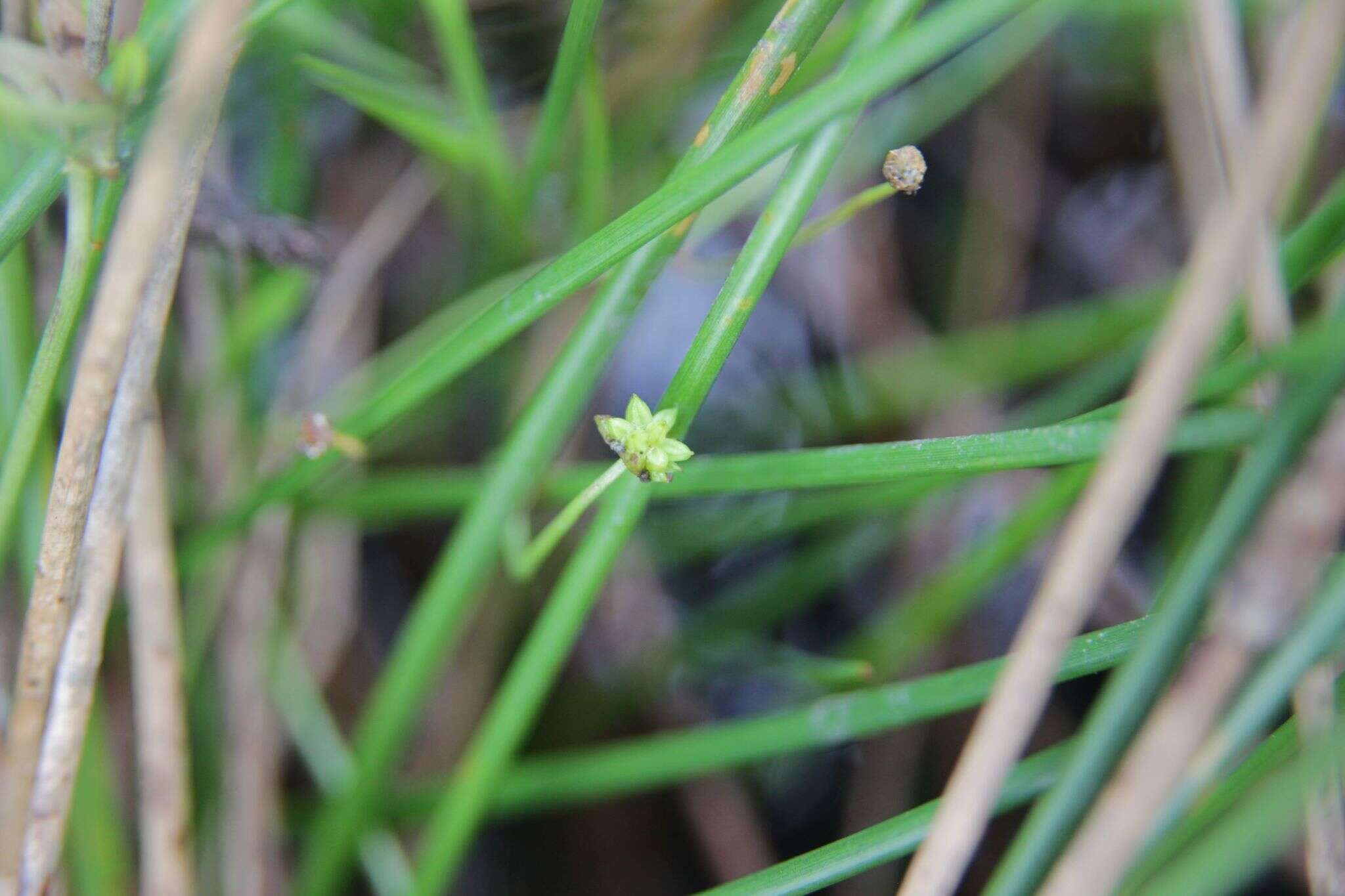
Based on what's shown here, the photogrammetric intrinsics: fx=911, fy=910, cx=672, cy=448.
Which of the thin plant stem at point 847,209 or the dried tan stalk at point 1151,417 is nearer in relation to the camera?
the dried tan stalk at point 1151,417

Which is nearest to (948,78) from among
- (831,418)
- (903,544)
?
(831,418)

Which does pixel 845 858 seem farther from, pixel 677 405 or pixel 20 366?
pixel 20 366

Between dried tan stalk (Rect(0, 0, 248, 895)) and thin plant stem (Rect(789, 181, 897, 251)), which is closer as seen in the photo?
dried tan stalk (Rect(0, 0, 248, 895))

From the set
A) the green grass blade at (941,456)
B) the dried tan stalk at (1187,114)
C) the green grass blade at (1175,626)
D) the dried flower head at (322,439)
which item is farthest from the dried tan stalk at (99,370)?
the dried tan stalk at (1187,114)

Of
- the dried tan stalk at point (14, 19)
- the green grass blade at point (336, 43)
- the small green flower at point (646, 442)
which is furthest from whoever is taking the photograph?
the green grass blade at point (336, 43)

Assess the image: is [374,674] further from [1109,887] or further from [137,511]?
[1109,887]

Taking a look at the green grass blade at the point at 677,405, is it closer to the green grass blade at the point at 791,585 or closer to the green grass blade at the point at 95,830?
the green grass blade at the point at 95,830

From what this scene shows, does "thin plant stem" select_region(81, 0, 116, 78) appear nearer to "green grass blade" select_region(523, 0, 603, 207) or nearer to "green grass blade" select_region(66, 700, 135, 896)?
"green grass blade" select_region(523, 0, 603, 207)

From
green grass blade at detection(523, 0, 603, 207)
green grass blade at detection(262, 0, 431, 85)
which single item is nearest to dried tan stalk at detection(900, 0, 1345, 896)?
green grass blade at detection(523, 0, 603, 207)

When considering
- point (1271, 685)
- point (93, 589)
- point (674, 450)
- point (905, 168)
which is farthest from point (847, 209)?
point (93, 589)
